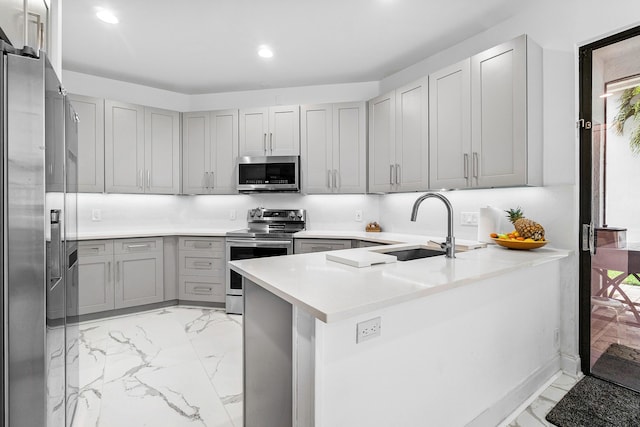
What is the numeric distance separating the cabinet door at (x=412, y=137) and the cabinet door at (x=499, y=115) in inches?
18.7

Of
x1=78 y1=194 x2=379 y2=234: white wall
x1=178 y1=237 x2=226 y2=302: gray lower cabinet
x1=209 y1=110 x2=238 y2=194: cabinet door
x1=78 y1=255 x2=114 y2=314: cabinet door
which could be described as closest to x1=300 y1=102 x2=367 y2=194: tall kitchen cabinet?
x1=78 y1=194 x2=379 y2=234: white wall

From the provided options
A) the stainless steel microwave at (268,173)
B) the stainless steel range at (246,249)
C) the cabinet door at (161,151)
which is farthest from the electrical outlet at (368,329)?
the cabinet door at (161,151)

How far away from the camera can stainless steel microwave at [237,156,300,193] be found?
3.68m

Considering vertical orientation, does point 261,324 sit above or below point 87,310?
above

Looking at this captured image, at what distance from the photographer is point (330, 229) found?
399 centimetres

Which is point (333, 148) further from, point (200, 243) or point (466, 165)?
point (200, 243)

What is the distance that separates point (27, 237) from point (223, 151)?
3.06 meters

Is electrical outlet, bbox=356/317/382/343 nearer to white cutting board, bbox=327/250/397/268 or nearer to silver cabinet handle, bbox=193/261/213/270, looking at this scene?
white cutting board, bbox=327/250/397/268

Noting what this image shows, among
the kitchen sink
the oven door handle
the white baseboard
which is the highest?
the kitchen sink

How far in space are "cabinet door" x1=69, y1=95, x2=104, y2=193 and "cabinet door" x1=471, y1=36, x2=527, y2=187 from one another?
146 inches

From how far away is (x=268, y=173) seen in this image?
12.2 ft

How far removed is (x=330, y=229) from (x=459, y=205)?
1.58 meters

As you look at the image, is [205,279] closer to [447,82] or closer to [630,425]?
[447,82]

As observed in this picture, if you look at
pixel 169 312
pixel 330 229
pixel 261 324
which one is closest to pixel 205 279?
pixel 169 312
